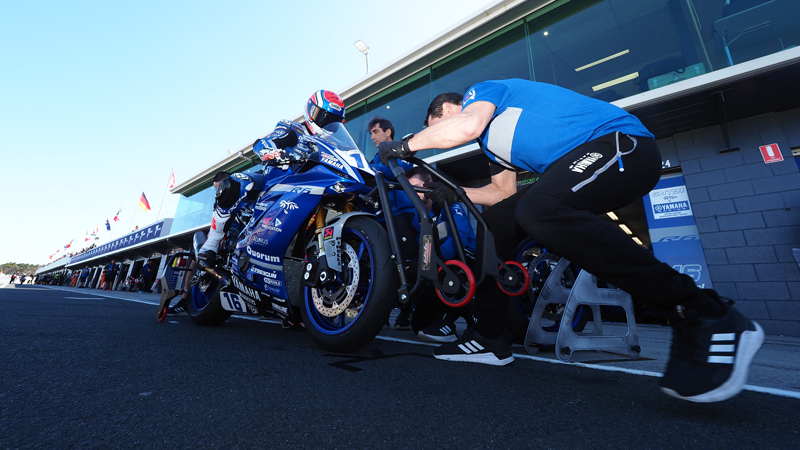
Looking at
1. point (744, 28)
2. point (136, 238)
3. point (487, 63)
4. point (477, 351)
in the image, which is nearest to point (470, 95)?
point (477, 351)

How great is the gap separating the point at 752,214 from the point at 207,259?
7250 mm

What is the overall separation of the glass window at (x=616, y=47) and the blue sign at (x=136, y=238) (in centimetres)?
2174

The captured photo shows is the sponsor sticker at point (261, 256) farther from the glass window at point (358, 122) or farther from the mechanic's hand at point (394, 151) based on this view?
the glass window at point (358, 122)

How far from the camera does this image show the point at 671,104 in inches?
207

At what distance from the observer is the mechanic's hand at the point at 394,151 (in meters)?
1.61

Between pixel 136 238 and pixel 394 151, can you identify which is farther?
pixel 136 238

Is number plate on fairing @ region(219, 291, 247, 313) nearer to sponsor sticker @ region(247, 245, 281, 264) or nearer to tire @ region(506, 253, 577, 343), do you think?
sponsor sticker @ region(247, 245, 281, 264)

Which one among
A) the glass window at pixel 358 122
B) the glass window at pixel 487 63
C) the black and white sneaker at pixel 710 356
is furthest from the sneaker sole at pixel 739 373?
the glass window at pixel 358 122

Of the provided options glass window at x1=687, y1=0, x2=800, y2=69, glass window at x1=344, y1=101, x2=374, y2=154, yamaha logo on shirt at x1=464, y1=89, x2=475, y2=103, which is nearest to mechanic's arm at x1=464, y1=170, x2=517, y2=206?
yamaha logo on shirt at x1=464, y1=89, x2=475, y2=103

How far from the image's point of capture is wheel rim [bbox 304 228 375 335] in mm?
1674

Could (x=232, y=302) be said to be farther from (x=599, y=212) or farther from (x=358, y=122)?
(x=358, y=122)

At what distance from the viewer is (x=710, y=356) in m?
0.89

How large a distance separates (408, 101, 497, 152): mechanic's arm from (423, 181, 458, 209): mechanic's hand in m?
0.24

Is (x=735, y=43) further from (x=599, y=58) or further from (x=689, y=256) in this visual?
(x=689, y=256)
